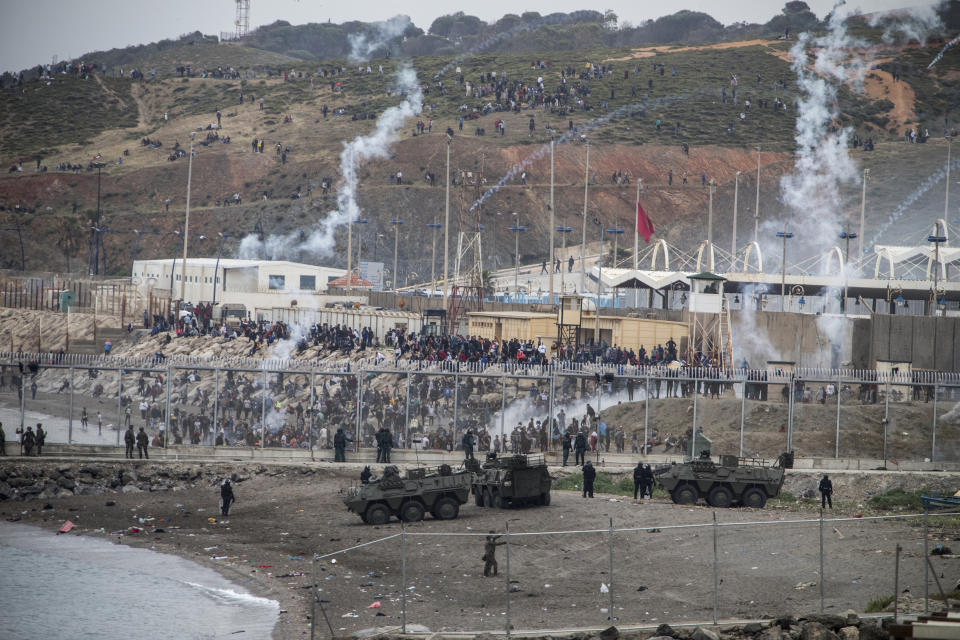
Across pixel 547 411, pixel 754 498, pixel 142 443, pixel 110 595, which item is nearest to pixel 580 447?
pixel 547 411

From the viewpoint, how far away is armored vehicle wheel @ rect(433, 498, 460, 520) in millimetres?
31031

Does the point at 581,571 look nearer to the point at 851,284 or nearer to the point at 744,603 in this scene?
the point at 744,603

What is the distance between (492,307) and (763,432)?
114ft

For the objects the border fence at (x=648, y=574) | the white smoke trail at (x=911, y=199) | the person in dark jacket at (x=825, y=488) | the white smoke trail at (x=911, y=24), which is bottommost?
the border fence at (x=648, y=574)

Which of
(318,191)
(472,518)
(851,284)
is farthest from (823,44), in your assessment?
(472,518)

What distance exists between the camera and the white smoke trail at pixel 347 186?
375 ft

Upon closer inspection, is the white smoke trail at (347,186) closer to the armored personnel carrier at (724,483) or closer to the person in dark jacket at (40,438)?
the person in dark jacket at (40,438)

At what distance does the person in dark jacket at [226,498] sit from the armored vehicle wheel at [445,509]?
6522 mm

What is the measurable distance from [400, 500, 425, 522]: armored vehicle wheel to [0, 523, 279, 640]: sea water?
560 centimetres

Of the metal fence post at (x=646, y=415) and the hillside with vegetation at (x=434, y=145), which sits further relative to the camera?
the hillside with vegetation at (x=434, y=145)

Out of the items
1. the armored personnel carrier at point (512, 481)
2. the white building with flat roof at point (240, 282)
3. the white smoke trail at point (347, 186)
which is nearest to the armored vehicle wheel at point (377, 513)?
the armored personnel carrier at point (512, 481)

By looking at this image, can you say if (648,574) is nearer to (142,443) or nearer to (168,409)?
(142,443)

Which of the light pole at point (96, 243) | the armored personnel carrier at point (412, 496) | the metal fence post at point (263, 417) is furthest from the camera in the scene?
the light pole at point (96, 243)

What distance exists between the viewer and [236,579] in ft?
89.3
